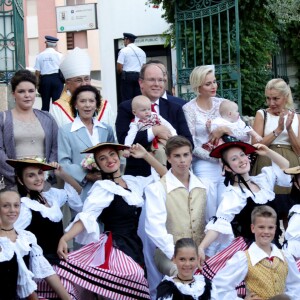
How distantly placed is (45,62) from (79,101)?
6685mm

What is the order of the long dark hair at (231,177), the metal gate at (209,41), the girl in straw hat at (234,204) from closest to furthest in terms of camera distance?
1. the girl in straw hat at (234,204)
2. the long dark hair at (231,177)
3. the metal gate at (209,41)

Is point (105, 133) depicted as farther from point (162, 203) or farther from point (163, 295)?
point (163, 295)

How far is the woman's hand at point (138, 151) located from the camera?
7.36 metres

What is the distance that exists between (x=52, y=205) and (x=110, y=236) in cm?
55

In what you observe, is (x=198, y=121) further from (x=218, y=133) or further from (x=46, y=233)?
(x=46, y=233)

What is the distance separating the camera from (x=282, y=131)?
8188mm

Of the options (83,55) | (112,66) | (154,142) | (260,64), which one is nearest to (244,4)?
(260,64)

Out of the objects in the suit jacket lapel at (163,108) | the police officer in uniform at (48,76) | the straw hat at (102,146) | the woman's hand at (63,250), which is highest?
the police officer in uniform at (48,76)

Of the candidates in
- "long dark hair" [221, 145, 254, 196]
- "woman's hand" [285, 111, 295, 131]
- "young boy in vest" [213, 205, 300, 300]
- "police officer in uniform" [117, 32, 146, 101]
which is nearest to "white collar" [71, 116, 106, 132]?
"long dark hair" [221, 145, 254, 196]

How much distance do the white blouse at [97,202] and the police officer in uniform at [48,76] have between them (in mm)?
6078

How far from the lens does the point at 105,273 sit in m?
6.85

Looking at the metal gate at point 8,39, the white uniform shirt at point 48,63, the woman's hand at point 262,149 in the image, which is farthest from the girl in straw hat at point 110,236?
the white uniform shirt at point 48,63

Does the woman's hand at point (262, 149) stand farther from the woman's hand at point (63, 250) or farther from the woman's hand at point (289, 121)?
the woman's hand at point (63, 250)

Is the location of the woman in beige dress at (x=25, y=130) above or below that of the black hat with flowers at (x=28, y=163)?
above
